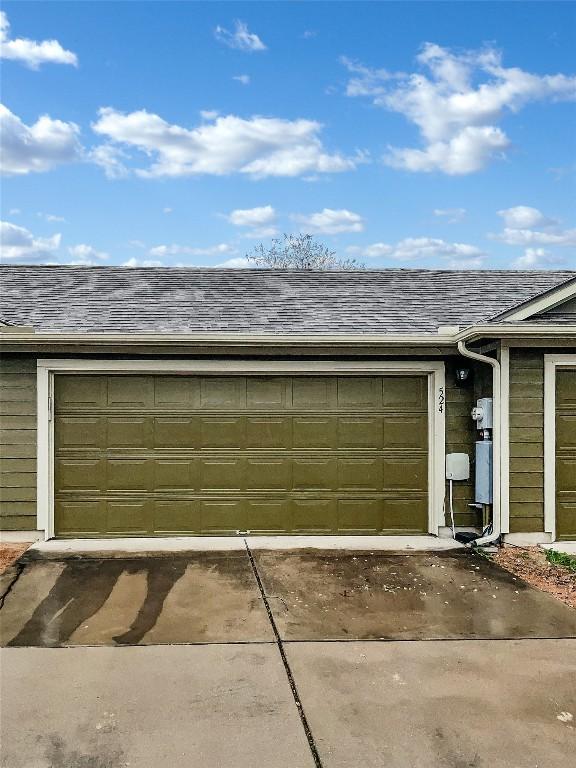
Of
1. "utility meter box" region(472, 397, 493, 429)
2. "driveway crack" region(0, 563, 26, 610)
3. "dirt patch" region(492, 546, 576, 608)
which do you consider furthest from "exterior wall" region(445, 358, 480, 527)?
"driveway crack" region(0, 563, 26, 610)

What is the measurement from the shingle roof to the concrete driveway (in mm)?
3014

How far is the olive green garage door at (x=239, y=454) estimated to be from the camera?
660 cm

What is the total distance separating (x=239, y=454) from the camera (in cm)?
669

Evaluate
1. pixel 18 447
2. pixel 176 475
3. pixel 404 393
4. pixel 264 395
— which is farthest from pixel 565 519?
pixel 18 447

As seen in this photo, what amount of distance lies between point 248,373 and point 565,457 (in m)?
3.73

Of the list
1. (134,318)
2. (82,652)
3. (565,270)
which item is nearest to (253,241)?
(565,270)

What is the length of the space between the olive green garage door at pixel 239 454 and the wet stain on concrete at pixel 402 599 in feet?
2.93

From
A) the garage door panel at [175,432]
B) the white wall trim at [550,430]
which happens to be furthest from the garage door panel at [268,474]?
the white wall trim at [550,430]

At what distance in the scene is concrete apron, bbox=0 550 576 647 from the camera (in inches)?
153

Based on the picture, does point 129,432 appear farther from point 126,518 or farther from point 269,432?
point 269,432

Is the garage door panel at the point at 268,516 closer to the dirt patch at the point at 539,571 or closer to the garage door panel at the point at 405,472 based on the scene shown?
the garage door panel at the point at 405,472

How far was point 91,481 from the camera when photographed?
659cm

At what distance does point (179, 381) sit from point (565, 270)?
282 inches

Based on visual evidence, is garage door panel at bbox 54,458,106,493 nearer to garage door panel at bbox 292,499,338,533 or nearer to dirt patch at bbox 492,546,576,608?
garage door panel at bbox 292,499,338,533
